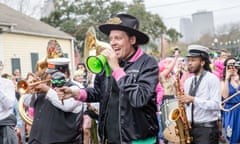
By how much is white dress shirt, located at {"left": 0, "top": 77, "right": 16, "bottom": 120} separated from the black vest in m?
0.50

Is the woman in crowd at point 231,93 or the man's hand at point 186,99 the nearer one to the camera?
the man's hand at point 186,99

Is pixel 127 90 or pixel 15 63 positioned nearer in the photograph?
pixel 127 90

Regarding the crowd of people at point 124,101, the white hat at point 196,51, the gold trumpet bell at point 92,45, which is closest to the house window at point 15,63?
the crowd of people at point 124,101

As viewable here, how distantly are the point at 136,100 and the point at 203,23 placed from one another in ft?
217

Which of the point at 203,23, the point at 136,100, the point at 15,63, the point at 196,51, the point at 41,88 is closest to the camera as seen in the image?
Result: the point at 136,100

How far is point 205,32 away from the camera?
6375 centimetres

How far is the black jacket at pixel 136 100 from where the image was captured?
3209 mm

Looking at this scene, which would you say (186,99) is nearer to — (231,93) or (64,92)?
(231,93)

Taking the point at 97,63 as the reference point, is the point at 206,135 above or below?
below

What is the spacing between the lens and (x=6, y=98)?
17.0ft

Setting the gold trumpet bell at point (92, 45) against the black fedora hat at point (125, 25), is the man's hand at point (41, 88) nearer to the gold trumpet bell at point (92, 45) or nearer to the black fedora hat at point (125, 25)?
the gold trumpet bell at point (92, 45)

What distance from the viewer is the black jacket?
10.5 feet

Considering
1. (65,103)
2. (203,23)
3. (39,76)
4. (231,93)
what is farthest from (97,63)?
(203,23)

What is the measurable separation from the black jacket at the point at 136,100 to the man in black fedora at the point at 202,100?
6.50ft
